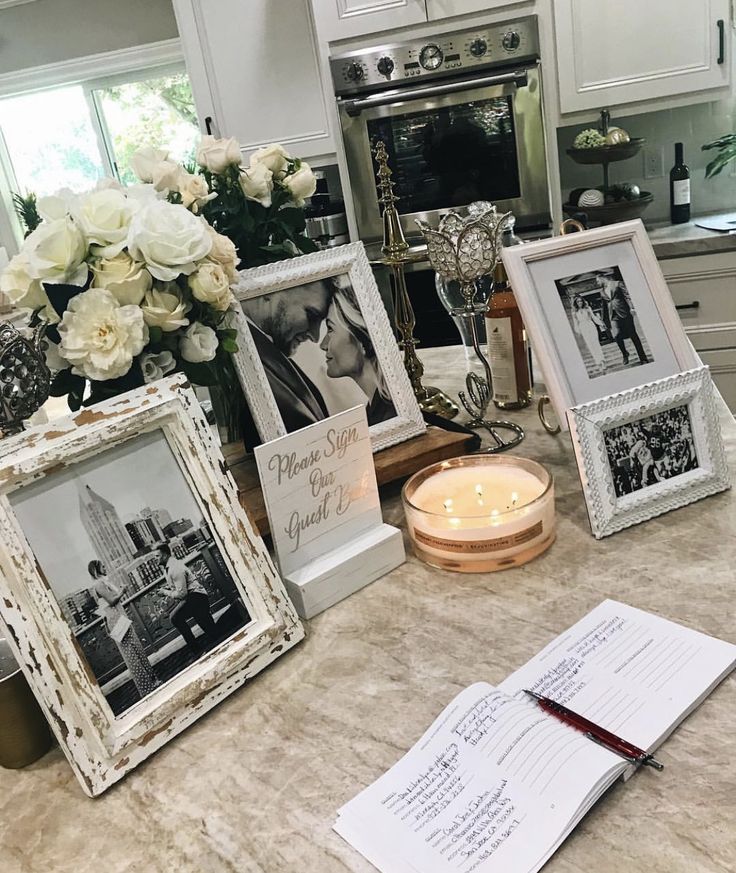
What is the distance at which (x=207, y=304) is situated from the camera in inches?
A: 35.5

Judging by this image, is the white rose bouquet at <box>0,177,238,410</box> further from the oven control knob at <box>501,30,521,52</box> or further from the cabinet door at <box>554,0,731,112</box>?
the cabinet door at <box>554,0,731,112</box>

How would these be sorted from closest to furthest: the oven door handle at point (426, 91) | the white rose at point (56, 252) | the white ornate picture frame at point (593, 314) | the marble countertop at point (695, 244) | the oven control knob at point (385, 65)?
the white rose at point (56, 252) → the white ornate picture frame at point (593, 314) → the marble countertop at point (695, 244) → the oven door handle at point (426, 91) → the oven control knob at point (385, 65)

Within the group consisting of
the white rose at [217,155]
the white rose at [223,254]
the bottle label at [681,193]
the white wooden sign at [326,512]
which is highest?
the white rose at [217,155]

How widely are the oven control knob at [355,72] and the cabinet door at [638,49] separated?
0.71 metres

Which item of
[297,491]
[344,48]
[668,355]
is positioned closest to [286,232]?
[297,491]

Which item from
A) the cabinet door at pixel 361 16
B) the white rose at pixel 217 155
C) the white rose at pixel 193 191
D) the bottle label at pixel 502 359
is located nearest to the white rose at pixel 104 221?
the white rose at pixel 193 191

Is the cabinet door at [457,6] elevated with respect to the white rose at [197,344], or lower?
elevated

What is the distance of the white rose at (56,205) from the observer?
2.64 ft

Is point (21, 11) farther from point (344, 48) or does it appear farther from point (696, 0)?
point (696, 0)

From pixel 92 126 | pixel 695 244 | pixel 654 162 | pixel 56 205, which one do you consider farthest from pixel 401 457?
pixel 92 126

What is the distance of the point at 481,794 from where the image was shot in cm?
60

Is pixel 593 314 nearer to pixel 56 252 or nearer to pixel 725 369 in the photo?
pixel 56 252

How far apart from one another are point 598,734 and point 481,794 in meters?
0.12

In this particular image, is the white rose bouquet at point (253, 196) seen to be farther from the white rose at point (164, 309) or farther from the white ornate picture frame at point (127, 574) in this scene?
the white ornate picture frame at point (127, 574)
